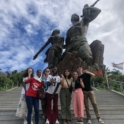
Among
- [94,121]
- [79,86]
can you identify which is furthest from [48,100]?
[94,121]

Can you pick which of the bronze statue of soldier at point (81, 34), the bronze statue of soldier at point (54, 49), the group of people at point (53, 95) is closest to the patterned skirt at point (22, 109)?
the group of people at point (53, 95)

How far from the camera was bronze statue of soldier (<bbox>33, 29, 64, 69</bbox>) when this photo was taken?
10.3 meters

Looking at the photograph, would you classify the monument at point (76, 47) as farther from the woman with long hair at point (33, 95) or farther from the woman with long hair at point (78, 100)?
the woman with long hair at point (33, 95)

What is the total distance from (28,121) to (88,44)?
6.62 m

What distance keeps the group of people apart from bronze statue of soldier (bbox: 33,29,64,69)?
5629 millimetres

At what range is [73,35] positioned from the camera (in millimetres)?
10453

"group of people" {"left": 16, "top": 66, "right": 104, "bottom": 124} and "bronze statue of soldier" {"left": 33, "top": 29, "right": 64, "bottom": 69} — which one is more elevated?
"bronze statue of soldier" {"left": 33, "top": 29, "right": 64, "bottom": 69}

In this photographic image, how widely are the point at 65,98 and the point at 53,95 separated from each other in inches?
13.4

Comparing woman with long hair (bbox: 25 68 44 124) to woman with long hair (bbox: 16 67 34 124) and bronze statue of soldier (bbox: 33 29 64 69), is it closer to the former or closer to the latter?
woman with long hair (bbox: 16 67 34 124)

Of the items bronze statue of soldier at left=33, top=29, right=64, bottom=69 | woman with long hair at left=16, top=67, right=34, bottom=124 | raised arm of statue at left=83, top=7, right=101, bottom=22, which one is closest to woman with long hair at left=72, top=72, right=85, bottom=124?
woman with long hair at left=16, top=67, right=34, bottom=124

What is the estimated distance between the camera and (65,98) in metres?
4.51

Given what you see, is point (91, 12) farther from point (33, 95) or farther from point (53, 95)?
point (33, 95)

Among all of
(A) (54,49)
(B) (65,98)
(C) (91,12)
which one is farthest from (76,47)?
(B) (65,98)

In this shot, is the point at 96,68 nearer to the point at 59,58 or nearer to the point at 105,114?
the point at 59,58
